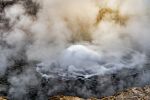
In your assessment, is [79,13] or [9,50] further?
[79,13]

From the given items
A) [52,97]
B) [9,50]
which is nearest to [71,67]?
[52,97]

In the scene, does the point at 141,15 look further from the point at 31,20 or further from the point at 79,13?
the point at 31,20

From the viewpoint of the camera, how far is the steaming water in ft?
39.1

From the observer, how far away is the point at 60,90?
11.7 m

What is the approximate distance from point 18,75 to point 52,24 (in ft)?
12.1

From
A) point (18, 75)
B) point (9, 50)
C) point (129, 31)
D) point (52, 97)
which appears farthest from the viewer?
point (129, 31)

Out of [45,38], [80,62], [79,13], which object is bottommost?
[80,62]

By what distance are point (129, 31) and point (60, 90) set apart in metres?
4.84

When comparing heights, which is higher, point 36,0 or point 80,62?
point 36,0

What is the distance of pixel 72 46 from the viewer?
13914 millimetres

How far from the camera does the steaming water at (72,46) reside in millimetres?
11906

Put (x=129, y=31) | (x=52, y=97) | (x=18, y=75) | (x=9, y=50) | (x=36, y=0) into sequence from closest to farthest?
(x=52, y=97)
(x=18, y=75)
(x=9, y=50)
(x=129, y=31)
(x=36, y=0)

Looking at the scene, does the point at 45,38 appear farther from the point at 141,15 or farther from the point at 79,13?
the point at 141,15

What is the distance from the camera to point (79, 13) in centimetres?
1572
